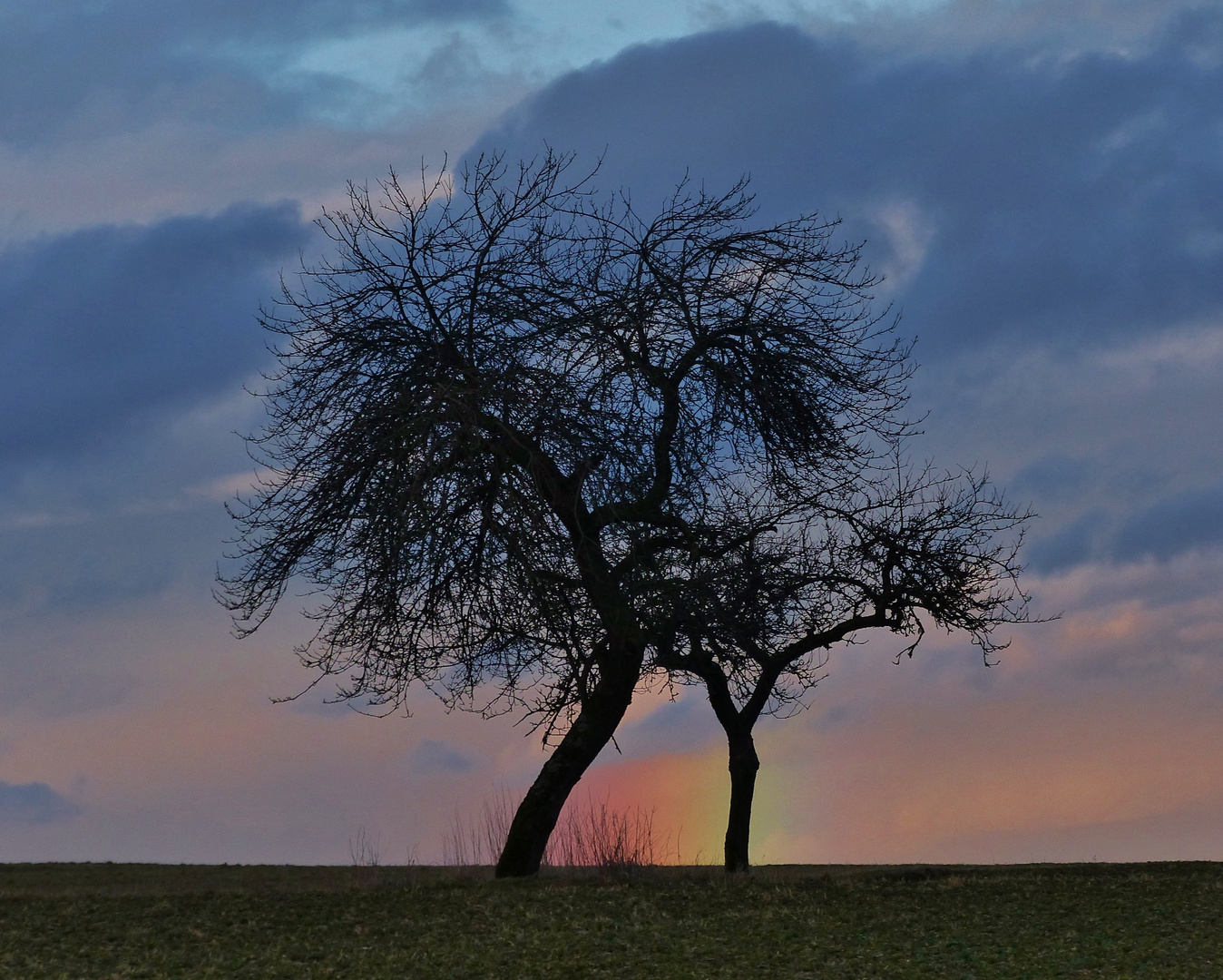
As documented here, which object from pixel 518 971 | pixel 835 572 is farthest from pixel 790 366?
pixel 518 971

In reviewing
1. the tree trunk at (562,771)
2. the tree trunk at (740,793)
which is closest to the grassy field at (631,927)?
the tree trunk at (562,771)

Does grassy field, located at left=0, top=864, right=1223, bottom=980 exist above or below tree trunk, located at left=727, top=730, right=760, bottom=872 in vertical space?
below

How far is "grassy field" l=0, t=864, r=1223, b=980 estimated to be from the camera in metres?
8.25

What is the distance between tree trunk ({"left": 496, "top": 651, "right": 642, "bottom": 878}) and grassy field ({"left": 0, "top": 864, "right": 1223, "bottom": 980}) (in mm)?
381

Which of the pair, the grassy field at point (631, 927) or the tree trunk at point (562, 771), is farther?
the tree trunk at point (562, 771)

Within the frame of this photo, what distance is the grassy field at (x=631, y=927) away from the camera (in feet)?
27.1

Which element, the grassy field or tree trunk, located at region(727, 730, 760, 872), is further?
tree trunk, located at region(727, 730, 760, 872)

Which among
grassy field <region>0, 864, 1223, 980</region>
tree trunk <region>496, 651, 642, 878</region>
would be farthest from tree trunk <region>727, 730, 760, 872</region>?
tree trunk <region>496, 651, 642, 878</region>

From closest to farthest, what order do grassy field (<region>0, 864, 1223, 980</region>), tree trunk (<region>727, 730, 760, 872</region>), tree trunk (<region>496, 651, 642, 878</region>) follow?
1. grassy field (<region>0, 864, 1223, 980</region>)
2. tree trunk (<region>496, 651, 642, 878</region>)
3. tree trunk (<region>727, 730, 760, 872</region>)

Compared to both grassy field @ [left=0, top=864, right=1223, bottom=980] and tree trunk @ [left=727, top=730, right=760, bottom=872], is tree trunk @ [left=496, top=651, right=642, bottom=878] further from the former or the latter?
tree trunk @ [left=727, top=730, right=760, bottom=872]

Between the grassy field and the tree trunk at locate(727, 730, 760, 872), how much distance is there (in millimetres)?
1085

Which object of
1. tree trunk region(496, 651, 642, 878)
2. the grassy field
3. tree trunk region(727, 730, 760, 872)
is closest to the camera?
the grassy field

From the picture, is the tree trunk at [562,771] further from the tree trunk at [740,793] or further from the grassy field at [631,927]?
the tree trunk at [740,793]

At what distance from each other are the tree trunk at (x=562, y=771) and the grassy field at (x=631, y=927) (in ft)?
1.25
